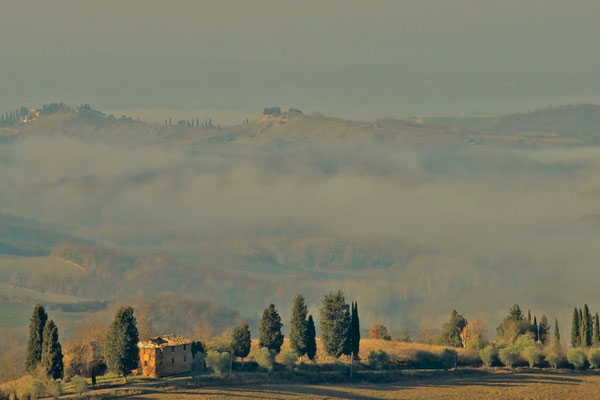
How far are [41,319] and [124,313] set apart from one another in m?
14.2

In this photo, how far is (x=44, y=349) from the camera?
18550 cm

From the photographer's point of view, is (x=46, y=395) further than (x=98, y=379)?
No

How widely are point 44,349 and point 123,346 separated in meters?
13.5

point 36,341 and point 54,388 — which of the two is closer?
point 54,388

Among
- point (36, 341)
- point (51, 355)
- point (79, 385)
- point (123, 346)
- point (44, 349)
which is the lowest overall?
point (79, 385)

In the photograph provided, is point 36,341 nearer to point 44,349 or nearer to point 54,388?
point 44,349

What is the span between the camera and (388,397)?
194250mm

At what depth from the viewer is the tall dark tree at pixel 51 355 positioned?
183m

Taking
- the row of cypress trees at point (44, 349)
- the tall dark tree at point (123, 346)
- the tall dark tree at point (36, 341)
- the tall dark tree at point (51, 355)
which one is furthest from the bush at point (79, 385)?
the tall dark tree at point (123, 346)

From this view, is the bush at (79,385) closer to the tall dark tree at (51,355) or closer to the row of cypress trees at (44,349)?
the tall dark tree at (51,355)

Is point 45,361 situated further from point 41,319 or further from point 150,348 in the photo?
point 150,348

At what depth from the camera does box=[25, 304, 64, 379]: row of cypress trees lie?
184 metres

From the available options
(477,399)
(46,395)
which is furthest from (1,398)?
(477,399)

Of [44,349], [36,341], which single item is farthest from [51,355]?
[36,341]
